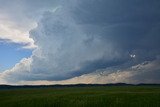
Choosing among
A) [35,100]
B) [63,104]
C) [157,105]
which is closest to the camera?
[157,105]

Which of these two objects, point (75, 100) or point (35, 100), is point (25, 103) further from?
point (75, 100)

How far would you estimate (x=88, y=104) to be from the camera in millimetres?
65812

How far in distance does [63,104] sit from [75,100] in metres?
4.19

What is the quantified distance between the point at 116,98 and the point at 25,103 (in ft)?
65.0

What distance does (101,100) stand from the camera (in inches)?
2702

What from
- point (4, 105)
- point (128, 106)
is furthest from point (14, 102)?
point (128, 106)

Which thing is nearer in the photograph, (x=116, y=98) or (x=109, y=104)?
(x=109, y=104)

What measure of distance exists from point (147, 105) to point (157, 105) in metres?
1.92

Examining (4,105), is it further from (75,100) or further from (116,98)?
(116,98)

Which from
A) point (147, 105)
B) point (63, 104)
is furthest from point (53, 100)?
point (147, 105)

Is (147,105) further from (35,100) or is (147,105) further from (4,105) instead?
(4,105)

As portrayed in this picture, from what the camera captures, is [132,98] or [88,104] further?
[132,98]

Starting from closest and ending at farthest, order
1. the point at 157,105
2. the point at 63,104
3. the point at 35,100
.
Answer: the point at 157,105
the point at 63,104
the point at 35,100

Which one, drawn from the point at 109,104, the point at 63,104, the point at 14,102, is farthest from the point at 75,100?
the point at 14,102
